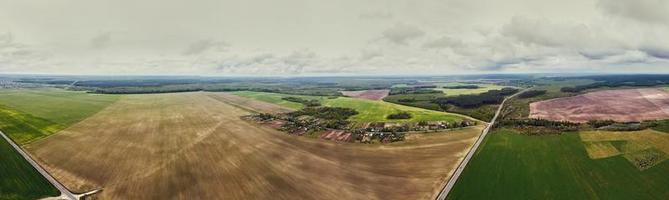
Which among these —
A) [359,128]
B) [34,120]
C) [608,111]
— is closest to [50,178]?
[34,120]

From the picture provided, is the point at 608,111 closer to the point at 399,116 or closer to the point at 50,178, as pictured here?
the point at 399,116

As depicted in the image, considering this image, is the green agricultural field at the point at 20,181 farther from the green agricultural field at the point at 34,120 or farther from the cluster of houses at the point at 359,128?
the cluster of houses at the point at 359,128

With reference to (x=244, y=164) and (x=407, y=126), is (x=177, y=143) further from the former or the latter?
(x=407, y=126)

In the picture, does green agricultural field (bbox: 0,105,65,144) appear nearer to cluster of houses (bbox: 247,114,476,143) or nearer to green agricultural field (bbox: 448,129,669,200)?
cluster of houses (bbox: 247,114,476,143)

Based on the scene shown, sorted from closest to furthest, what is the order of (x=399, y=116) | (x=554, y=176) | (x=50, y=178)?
(x=554, y=176) < (x=50, y=178) < (x=399, y=116)

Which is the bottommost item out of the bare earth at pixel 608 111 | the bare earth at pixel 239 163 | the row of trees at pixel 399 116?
the bare earth at pixel 239 163

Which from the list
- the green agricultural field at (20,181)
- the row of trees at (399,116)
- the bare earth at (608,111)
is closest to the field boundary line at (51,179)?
the green agricultural field at (20,181)
